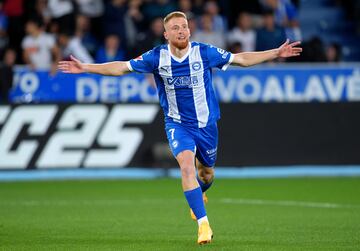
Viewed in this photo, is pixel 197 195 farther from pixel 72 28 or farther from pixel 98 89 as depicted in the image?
pixel 72 28

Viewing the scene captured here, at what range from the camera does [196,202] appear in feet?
29.7

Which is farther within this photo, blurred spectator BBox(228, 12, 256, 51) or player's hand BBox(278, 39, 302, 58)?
blurred spectator BBox(228, 12, 256, 51)

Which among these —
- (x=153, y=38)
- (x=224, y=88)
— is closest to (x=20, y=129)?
(x=153, y=38)

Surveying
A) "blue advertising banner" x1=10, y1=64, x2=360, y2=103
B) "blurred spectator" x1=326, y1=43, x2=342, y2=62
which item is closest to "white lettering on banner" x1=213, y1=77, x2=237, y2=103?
"blue advertising banner" x1=10, y1=64, x2=360, y2=103

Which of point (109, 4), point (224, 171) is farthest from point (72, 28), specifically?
point (224, 171)

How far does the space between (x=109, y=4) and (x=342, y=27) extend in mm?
6009

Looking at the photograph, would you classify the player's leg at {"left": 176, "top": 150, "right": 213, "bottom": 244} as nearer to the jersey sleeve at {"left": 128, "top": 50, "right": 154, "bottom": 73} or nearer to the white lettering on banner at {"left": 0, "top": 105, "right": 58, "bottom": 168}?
the jersey sleeve at {"left": 128, "top": 50, "right": 154, "bottom": 73}

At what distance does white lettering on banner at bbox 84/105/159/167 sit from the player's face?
7467 millimetres

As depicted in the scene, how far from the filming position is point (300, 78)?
1864cm

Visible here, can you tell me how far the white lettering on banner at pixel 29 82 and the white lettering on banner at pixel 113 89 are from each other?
776 mm

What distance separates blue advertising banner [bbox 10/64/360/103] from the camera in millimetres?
18016

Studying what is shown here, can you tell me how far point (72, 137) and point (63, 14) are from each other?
3.75 meters

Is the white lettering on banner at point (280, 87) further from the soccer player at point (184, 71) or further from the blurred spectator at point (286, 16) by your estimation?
the soccer player at point (184, 71)

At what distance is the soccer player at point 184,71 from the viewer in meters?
9.37
